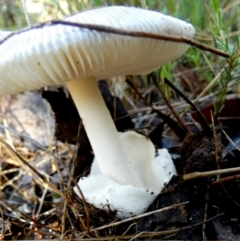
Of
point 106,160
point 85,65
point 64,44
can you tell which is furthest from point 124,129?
point 64,44

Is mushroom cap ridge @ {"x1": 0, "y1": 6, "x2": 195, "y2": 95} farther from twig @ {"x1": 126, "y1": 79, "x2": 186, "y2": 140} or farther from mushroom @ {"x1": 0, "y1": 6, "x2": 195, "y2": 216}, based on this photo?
twig @ {"x1": 126, "y1": 79, "x2": 186, "y2": 140}

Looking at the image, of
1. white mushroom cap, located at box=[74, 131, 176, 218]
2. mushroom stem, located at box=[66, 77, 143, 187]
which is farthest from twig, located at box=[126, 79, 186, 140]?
mushroom stem, located at box=[66, 77, 143, 187]

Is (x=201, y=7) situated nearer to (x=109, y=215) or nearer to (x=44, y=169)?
(x=44, y=169)

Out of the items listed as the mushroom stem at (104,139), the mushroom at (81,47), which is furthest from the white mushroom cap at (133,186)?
the mushroom at (81,47)

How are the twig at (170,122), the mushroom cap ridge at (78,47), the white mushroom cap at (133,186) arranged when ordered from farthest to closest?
1. the twig at (170,122)
2. the white mushroom cap at (133,186)
3. the mushroom cap ridge at (78,47)

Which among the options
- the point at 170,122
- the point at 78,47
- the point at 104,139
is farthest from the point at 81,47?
the point at 170,122

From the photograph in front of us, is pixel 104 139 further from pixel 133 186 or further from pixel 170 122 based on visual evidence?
pixel 170 122

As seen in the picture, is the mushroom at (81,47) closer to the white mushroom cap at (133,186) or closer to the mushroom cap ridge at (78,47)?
the mushroom cap ridge at (78,47)

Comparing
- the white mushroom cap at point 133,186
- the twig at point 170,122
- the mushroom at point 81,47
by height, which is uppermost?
the mushroom at point 81,47
